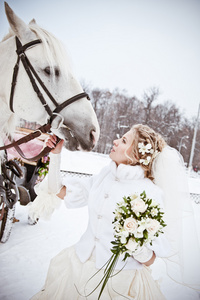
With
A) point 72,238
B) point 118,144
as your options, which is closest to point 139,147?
point 118,144

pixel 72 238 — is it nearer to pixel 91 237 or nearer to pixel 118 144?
pixel 91 237

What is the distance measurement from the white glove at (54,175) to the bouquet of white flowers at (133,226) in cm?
69

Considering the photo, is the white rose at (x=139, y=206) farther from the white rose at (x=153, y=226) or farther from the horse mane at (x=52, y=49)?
the horse mane at (x=52, y=49)

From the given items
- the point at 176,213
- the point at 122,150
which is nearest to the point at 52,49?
the point at 122,150

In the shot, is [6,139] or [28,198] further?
[28,198]

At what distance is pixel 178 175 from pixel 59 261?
129 cm

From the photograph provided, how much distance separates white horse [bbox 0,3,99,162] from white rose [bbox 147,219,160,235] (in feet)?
2.56

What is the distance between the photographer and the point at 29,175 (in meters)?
3.75

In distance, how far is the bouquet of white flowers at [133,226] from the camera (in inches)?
42.6

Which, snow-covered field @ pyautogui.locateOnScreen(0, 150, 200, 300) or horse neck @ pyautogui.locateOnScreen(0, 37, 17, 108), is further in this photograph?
snow-covered field @ pyautogui.locateOnScreen(0, 150, 200, 300)

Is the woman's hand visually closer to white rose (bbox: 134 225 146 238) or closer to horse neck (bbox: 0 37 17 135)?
horse neck (bbox: 0 37 17 135)

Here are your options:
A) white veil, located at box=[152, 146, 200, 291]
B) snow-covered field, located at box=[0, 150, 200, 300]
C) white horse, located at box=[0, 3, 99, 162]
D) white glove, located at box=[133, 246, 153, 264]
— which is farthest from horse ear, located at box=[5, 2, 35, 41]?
snow-covered field, located at box=[0, 150, 200, 300]

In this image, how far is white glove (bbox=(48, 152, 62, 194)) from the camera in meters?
1.61

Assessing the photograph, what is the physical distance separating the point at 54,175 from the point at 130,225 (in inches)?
32.7
